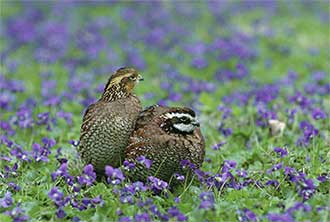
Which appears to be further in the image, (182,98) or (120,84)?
(182,98)

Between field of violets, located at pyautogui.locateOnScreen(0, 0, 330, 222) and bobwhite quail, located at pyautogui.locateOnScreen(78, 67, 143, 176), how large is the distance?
0.30m

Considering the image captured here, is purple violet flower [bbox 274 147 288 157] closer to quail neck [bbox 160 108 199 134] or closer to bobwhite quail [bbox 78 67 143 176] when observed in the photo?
quail neck [bbox 160 108 199 134]

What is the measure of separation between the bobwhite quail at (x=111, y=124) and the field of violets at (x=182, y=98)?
0.97ft

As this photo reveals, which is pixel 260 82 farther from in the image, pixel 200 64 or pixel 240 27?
pixel 240 27

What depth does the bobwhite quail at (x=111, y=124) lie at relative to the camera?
19.6 ft

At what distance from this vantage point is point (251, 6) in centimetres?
1529

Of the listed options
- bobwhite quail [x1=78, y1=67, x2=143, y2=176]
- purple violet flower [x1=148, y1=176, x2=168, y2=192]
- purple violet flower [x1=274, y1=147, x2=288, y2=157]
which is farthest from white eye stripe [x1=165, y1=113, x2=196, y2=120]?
purple violet flower [x1=274, y1=147, x2=288, y2=157]

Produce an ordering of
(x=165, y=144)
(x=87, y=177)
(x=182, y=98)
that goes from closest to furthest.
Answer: (x=87, y=177) < (x=165, y=144) < (x=182, y=98)

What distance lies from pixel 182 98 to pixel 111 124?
11.2ft

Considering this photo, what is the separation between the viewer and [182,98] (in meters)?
9.31

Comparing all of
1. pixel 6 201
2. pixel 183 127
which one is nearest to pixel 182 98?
pixel 183 127

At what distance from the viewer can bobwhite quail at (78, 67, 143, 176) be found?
5965mm

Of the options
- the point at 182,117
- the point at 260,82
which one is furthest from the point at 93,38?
the point at 182,117

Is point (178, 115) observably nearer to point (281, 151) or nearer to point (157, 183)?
point (157, 183)
